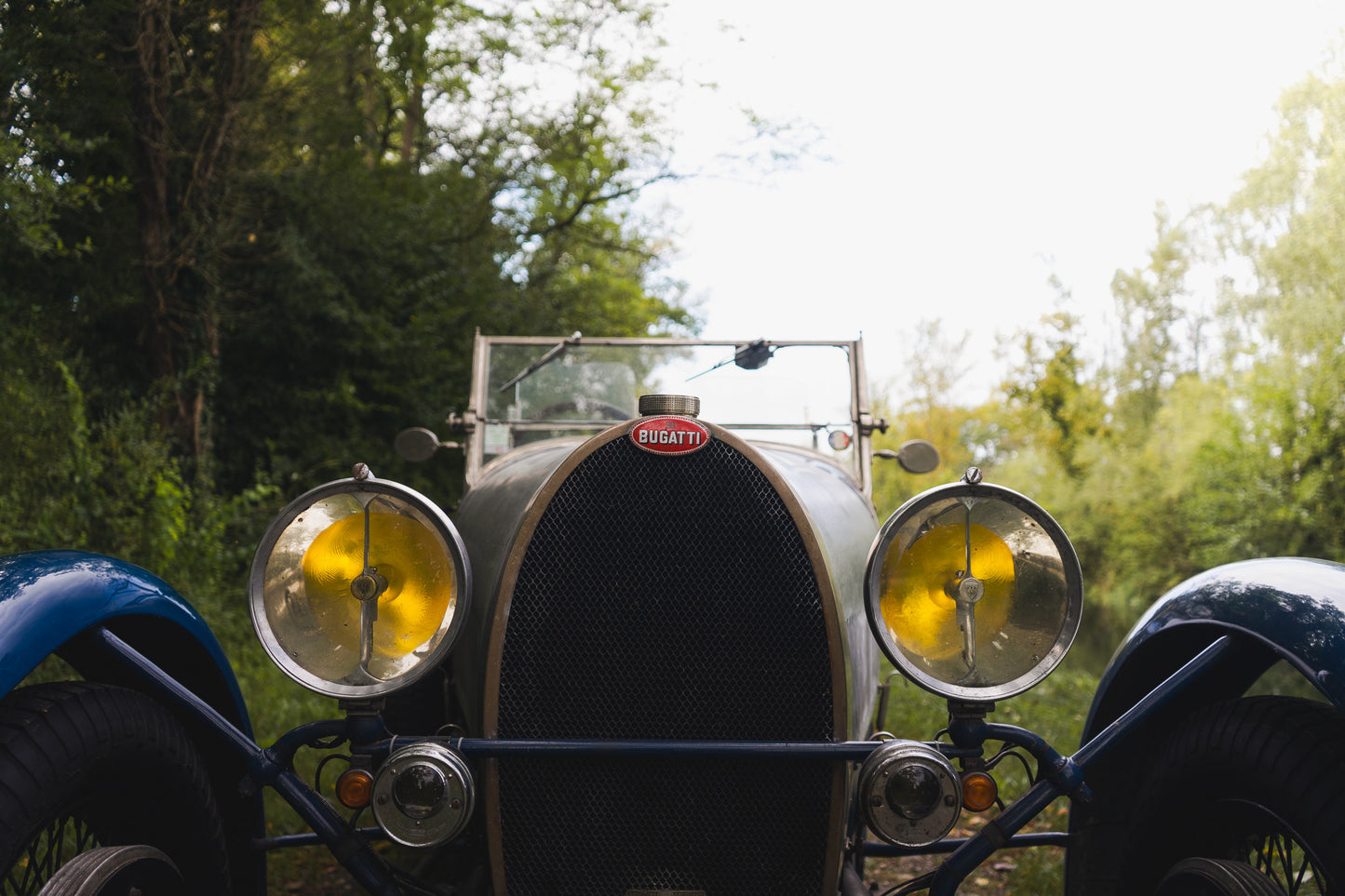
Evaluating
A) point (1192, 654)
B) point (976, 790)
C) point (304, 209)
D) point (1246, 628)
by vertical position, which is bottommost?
point (976, 790)

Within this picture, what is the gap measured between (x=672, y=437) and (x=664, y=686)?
0.45m

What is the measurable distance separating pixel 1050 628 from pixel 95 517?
19.2 feet

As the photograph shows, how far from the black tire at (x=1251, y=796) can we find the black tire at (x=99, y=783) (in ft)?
5.88

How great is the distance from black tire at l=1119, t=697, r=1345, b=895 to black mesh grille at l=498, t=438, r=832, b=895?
0.67 m

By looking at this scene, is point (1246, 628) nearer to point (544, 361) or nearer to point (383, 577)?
point (383, 577)

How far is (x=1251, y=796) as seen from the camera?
162cm

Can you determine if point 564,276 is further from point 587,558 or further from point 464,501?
point 587,558

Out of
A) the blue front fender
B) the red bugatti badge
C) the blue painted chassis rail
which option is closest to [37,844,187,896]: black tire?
the blue painted chassis rail

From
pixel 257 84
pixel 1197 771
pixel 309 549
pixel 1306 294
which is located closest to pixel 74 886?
pixel 309 549

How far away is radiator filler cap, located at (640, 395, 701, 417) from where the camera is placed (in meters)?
1.85

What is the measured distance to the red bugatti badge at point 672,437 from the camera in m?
1.76

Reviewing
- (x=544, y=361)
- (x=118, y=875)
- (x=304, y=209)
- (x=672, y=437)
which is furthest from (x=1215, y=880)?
(x=304, y=209)

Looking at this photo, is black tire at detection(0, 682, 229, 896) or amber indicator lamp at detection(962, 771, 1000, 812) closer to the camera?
black tire at detection(0, 682, 229, 896)

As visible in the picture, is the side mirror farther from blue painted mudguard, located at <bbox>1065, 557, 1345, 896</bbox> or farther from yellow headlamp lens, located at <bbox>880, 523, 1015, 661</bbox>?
yellow headlamp lens, located at <bbox>880, 523, 1015, 661</bbox>
